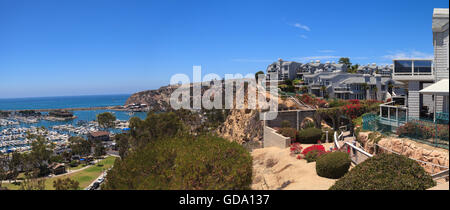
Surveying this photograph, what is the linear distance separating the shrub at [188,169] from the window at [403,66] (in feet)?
38.1

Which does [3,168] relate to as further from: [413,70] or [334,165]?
[413,70]

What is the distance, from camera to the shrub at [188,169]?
381 inches

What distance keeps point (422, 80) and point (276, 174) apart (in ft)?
34.2

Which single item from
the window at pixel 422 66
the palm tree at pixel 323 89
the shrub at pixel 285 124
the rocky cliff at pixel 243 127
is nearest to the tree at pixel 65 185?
the rocky cliff at pixel 243 127

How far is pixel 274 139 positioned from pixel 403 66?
12.6 m

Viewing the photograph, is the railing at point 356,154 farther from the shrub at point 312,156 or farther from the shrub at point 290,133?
the shrub at point 290,133

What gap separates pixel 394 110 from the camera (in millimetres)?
17641

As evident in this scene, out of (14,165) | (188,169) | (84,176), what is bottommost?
(84,176)

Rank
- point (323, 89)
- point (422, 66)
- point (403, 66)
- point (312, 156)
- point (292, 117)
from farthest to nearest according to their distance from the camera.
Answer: point (323, 89), point (292, 117), point (312, 156), point (403, 66), point (422, 66)

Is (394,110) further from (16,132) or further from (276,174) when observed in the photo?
(16,132)

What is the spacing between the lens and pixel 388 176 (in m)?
9.42

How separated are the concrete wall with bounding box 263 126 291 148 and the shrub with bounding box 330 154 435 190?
13.2m

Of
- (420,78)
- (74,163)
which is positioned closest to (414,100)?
(420,78)

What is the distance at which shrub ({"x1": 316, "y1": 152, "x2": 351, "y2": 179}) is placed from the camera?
13571mm
